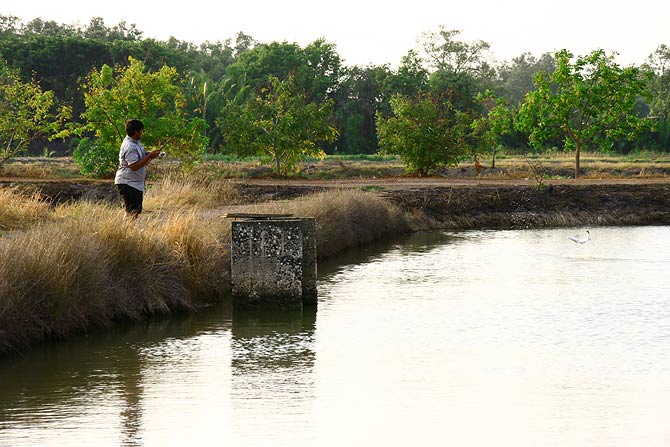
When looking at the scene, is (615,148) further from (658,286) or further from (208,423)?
(208,423)

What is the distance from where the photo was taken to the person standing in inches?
633

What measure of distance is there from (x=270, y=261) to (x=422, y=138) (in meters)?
28.6

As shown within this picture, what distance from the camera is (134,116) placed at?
34906mm

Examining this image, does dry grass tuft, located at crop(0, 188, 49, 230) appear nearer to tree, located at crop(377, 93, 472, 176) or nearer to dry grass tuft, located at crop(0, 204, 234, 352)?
dry grass tuft, located at crop(0, 204, 234, 352)

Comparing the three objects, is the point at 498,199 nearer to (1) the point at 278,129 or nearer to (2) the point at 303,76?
(1) the point at 278,129

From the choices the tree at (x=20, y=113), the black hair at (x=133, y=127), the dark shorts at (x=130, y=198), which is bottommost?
the dark shorts at (x=130, y=198)

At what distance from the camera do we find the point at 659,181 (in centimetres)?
4081

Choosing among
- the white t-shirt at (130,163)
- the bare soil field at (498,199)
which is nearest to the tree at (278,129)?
the bare soil field at (498,199)

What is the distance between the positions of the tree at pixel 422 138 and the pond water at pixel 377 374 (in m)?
24.2

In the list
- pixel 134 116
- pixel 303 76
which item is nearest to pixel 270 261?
pixel 134 116

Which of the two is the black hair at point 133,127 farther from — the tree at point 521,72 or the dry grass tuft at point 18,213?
the tree at point 521,72

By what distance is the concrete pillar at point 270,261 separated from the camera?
14.9 metres

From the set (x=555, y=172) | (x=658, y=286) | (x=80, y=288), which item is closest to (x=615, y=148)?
(x=555, y=172)

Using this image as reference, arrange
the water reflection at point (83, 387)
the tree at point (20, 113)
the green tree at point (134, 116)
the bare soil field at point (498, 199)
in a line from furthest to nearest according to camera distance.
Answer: the tree at point (20, 113) < the green tree at point (134, 116) < the bare soil field at point (498, 199) < the water reflection at point (83, 387)
